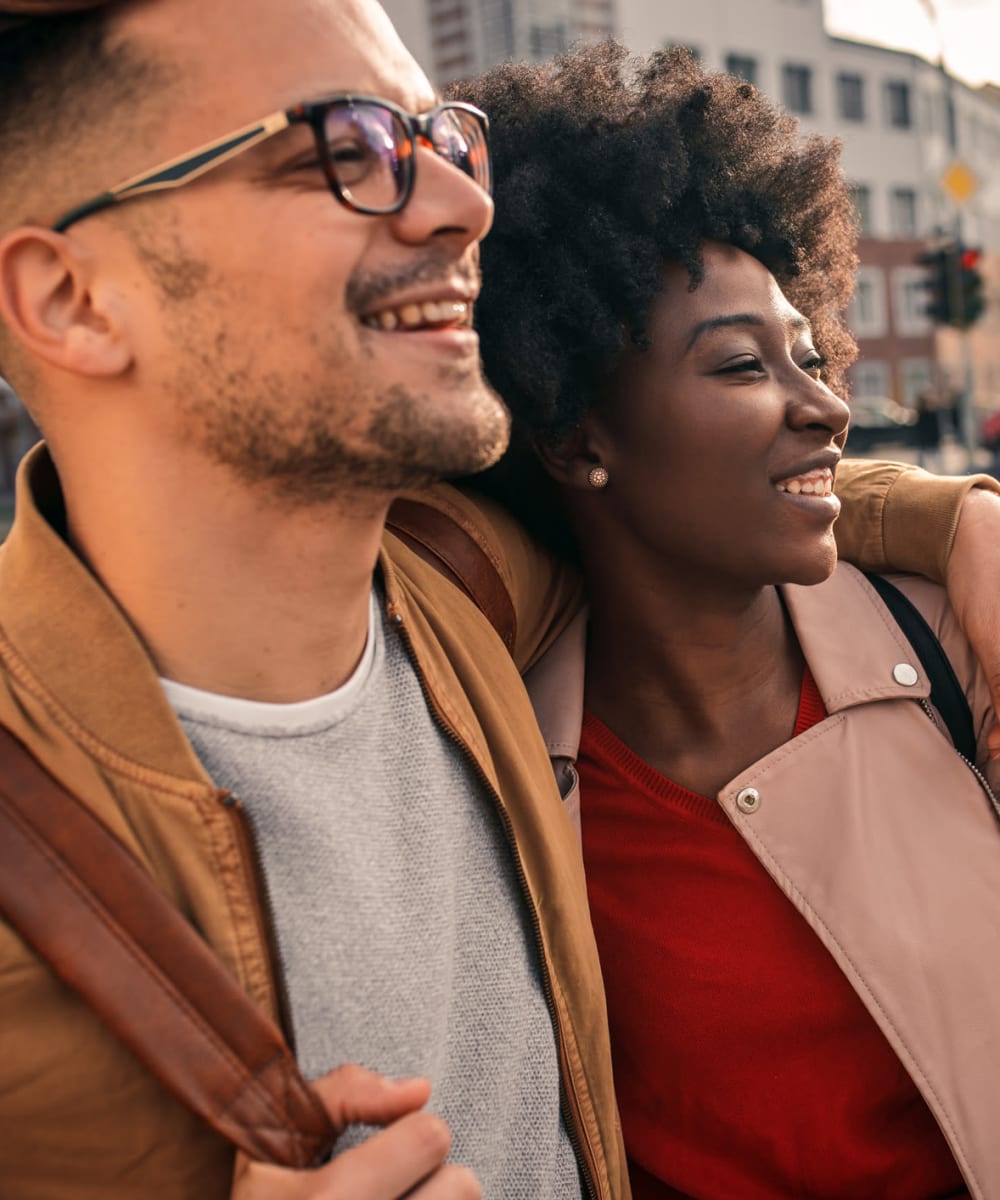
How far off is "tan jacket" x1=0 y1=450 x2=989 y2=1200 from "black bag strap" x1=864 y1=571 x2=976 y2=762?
29.0 inches

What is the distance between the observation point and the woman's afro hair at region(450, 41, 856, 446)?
2.49 metres

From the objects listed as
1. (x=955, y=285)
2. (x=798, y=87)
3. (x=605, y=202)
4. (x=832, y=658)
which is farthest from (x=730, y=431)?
(x=798, y=87)

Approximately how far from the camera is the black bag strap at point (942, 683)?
2.32 metres

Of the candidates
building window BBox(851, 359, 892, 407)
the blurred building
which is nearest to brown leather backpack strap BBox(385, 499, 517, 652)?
the blurred building

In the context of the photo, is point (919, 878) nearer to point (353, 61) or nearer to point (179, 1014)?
point (179, 1014)

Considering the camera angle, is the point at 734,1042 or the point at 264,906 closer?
the point at 264,906

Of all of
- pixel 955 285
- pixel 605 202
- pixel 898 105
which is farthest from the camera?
pixel 898 105

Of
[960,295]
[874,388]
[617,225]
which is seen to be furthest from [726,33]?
[617,225]

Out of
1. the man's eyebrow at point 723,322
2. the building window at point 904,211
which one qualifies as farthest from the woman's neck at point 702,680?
the building window at point 904,211

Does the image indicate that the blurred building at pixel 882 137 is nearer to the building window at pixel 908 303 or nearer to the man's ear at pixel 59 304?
the building window at pixel 908 303

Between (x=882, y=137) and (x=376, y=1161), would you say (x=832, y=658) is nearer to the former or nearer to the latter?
(x=376, y=1161)

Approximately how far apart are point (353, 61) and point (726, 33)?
1381 inches

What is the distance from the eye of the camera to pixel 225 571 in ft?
5.95

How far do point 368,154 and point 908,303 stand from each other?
39.6 meters
